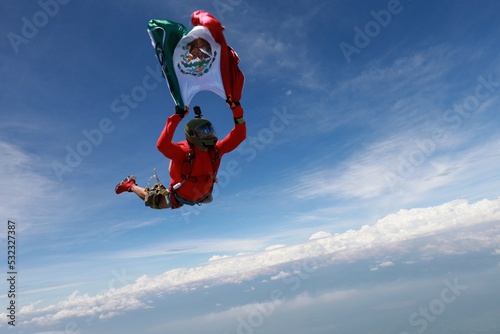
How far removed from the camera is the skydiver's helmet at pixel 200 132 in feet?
18.5

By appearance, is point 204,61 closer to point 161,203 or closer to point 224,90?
point 224,90

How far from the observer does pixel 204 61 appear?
5074mm

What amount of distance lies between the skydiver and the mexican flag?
1.07 feet

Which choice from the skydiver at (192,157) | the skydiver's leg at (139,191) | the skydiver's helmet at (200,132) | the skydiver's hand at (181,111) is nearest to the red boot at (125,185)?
the skydiver's leg at (139,191)

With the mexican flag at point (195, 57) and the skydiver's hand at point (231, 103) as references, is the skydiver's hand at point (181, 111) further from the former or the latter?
the skydiver's hand at point (231, 103)

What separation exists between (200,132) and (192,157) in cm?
61

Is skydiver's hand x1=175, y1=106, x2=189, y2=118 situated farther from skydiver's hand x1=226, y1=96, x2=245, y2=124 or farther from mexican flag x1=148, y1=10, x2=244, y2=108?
skydiver's hand x1=226, y1=96, x2=245, y2=124

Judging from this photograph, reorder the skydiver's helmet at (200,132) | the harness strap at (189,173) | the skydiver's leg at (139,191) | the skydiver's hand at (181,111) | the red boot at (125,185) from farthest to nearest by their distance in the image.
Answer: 1. the red boot at (125,185)
2. the skydiver's leg at (139,191)
3. the harness strap at (189,173)
4. the skydiver's helmet at (200,132)
5. the skydiver's hand at (181,111)

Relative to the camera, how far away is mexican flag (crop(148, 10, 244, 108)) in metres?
4.87

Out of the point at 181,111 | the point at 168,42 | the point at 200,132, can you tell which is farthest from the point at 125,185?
the point at 168,42

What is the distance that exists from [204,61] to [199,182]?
2.58m

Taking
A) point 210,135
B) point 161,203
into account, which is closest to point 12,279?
point 161,203

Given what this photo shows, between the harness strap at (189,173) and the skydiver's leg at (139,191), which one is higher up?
the skydiver's leg at (139,191)

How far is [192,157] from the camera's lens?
5.92 meters
